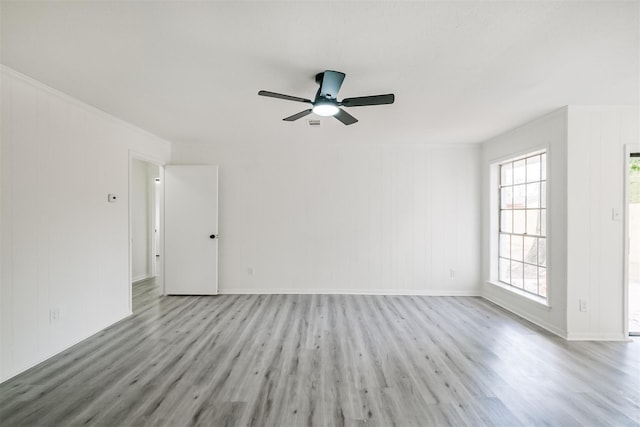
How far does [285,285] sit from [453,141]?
3.80 meters

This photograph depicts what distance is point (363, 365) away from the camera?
8.26 feet

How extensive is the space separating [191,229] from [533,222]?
5194 millimetres

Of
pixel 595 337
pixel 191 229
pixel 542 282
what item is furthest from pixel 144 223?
pixel 595 337

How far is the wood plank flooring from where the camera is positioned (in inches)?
74.8

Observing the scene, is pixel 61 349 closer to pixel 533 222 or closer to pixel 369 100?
pixel 369 100

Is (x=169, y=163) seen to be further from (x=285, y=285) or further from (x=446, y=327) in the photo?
(x=446, y=327)

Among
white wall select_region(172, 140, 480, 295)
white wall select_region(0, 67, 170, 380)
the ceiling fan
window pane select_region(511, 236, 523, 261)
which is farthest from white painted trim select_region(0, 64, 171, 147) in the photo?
window pane select_region(511, 236, 523, 261)

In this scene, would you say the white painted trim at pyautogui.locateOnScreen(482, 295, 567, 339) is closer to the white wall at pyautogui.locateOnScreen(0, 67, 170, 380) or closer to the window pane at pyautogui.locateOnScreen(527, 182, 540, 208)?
the window pane at pyautogui.locateOnScreen(527, 182, 540, 208)

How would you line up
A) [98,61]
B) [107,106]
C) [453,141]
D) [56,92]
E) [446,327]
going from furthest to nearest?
[453,141]
[446,327]
[107,106]
[56,92]
[98,61]

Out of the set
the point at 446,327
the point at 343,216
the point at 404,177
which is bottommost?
the point at 446,327

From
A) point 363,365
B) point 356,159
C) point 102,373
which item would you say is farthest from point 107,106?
point 363,365

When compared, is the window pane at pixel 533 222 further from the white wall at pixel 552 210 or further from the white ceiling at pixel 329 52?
the white ceiling at pixel 329 52

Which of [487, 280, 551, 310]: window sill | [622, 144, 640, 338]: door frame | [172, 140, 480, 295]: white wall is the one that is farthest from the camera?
[172, 140, 480, 295]: white wall

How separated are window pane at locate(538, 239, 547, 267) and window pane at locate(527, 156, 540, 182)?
84cm
